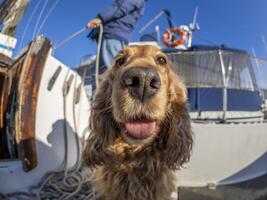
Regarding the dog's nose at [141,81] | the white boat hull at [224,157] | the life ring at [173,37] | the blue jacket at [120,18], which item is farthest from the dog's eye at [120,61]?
the life ring at [173,37]

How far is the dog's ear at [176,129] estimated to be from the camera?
73.1 inches

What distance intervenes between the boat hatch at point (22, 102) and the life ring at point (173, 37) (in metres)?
3.92

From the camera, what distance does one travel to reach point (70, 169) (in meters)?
2.63

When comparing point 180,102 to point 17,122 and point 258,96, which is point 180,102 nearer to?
point 17,122

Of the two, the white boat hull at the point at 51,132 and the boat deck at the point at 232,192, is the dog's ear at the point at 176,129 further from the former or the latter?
the white boat hull at the point at 51,132

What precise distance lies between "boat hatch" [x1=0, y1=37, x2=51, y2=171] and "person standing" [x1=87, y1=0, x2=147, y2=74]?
0.93m

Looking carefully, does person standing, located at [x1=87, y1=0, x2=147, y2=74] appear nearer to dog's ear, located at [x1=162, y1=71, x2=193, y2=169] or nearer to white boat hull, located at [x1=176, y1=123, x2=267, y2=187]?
white boat hull, located at [x1=176, y1=123, x2=267, y2=187]

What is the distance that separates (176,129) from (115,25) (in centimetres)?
198

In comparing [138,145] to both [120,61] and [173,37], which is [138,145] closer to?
[120,61]

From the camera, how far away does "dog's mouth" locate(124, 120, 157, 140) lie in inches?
64.2

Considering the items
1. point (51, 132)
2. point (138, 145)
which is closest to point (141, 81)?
point (138, 145)

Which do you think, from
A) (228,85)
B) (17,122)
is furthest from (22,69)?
(228,85)

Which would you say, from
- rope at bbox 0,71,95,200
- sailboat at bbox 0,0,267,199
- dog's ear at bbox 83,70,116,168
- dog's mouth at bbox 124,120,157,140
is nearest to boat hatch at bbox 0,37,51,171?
sailboat at bbox 0,0,267,199

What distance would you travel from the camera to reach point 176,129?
6.19ft
